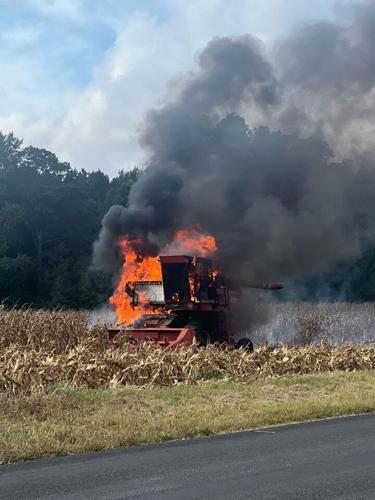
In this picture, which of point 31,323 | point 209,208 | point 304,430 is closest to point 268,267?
point 209,208

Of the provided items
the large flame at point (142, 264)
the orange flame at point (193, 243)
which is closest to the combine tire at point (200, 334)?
the large flame at point (142, 264)

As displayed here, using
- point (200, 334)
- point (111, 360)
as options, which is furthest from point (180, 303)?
point (111, 360)

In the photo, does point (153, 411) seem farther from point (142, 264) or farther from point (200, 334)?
point (142, 264)

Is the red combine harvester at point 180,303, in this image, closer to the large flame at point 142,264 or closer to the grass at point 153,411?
the large flame at point 142,264

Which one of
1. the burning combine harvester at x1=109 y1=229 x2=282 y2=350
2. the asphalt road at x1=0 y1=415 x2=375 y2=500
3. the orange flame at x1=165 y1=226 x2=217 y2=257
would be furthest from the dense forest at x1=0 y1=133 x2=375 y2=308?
the asphalt road at x1=0 y1=415 x2=375 y2=500

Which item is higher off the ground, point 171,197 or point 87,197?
point 87,197

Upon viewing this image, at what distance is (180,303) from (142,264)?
6.11 ft

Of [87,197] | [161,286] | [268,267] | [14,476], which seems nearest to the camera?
[14,476]

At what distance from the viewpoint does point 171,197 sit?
1950 centimetres

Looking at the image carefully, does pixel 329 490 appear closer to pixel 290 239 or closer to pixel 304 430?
pixel 304 430

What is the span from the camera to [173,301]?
15555 mm

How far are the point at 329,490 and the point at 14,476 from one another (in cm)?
292

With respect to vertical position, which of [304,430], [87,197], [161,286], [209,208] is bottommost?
[304,430]

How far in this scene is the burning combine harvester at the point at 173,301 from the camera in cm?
1507
